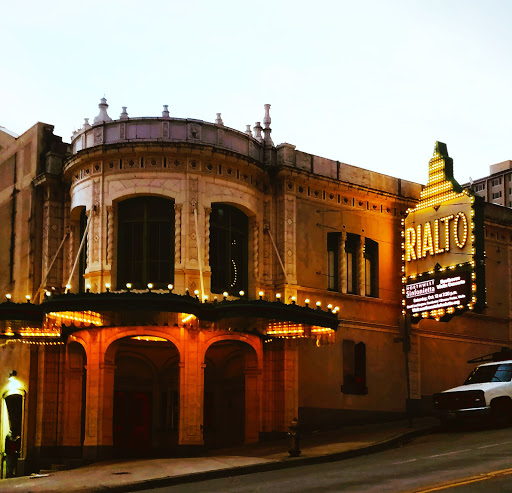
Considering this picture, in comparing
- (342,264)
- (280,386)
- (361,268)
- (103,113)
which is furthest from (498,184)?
(280,386)

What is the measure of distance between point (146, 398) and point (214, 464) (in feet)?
31.2

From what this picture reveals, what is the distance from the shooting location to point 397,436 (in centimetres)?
2750

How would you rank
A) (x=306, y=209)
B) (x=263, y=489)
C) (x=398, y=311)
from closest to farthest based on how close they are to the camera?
(x=263, y=489) → (x=306, y=209) → (x=398, y=311)

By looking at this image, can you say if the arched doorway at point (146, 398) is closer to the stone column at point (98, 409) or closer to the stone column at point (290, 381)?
the stone column at point (98, 409)

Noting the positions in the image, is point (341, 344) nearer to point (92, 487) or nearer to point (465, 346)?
point (465, 346)

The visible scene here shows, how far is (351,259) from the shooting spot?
33375 millimetres

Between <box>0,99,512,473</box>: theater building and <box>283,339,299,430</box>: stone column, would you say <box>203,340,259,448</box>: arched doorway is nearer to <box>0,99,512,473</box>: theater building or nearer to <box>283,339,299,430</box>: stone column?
<box>0,99,512,473</box>: theater building

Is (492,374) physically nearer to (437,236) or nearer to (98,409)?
(437,236)

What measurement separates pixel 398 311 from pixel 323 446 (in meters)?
9.10

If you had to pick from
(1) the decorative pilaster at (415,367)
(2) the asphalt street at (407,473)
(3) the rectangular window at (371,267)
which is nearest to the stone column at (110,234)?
(2) the asphalt street at (407,473)

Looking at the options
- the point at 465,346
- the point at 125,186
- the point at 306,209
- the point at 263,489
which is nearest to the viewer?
the point at 263,489

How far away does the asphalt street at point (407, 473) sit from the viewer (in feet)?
57.3

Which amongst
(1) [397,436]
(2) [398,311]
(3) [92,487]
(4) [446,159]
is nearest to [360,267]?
(2) [398,311]

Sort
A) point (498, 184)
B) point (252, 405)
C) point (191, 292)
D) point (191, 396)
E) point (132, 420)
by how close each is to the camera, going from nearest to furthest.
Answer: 1. point (191, 396)
2. point (191, 292)
3. point (252, 405)
4. point (132, 420)
5. point (498, 184)
